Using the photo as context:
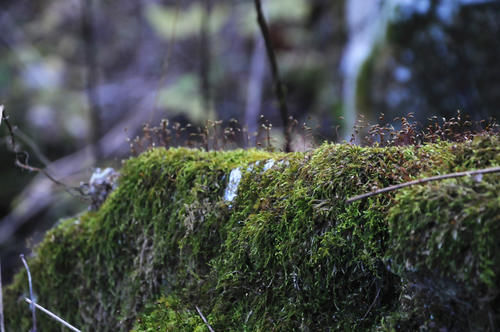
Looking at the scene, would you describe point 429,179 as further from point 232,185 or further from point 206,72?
point 206,72

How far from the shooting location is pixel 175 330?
1.99 metres

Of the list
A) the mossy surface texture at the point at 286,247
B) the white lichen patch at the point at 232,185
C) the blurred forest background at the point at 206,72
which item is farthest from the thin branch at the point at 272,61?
the mossy surface texture at the point at 286,247

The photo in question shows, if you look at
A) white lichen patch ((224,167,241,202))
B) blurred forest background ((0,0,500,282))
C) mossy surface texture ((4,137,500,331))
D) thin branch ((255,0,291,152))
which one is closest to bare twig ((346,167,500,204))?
mossy surface texture ((4,137,500,331))

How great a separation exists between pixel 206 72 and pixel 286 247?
5563 millimetres

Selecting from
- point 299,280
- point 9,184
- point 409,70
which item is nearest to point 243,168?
point 299,280

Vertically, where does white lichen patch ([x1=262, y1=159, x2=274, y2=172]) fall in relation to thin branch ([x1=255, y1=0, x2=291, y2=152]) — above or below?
below

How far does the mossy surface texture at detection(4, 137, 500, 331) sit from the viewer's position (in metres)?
1.41

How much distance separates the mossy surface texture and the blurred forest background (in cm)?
67

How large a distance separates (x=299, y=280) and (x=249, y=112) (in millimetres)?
7615

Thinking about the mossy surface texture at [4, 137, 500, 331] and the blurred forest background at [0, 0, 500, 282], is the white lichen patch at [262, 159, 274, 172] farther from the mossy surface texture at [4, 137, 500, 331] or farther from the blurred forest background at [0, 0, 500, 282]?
the blurred forest background at [0, 0, 500, 282]

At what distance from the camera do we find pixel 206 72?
6969 mm

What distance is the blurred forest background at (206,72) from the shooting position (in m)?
6.17

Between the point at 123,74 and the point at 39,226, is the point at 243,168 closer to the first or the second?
the point at 39,226

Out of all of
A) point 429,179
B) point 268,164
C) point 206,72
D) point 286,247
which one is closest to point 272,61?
point 268,164
